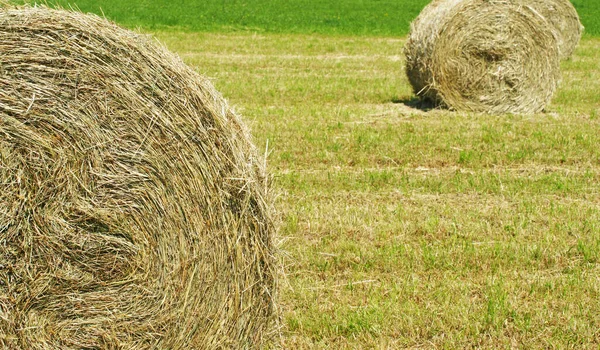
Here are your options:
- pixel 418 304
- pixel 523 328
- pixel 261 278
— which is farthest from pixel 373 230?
pixel 261 278

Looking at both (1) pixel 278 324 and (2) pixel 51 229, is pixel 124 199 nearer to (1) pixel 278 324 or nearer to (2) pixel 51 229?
(2) pixel 51 229

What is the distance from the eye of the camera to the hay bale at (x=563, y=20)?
17453 mm

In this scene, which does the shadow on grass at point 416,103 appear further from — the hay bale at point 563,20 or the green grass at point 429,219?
the hay bale at point 563,20

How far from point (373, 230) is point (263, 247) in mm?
2260

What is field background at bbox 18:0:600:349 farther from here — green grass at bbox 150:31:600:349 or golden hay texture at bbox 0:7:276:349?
golden hay texture at bbox 0:7:276:349

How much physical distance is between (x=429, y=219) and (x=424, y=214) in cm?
18

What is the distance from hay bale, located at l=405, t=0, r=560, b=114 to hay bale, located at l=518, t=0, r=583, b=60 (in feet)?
20.3

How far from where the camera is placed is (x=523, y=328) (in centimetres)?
480

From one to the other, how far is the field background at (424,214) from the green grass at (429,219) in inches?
0.6

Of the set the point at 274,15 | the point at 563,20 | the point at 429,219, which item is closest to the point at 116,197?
the point at 429,219

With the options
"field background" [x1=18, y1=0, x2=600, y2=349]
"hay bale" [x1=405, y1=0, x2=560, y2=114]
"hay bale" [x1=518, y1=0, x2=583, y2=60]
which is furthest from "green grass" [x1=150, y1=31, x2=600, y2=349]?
"hay bale" [x1=518, y1=0, x2=583, y2=60]

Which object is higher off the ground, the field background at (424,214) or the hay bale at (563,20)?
the hay bale at (563,20)

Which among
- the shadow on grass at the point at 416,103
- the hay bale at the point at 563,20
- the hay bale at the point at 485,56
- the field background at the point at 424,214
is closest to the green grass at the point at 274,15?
the hay bale at the point at 563,20

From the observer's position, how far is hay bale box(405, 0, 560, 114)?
447 inches
